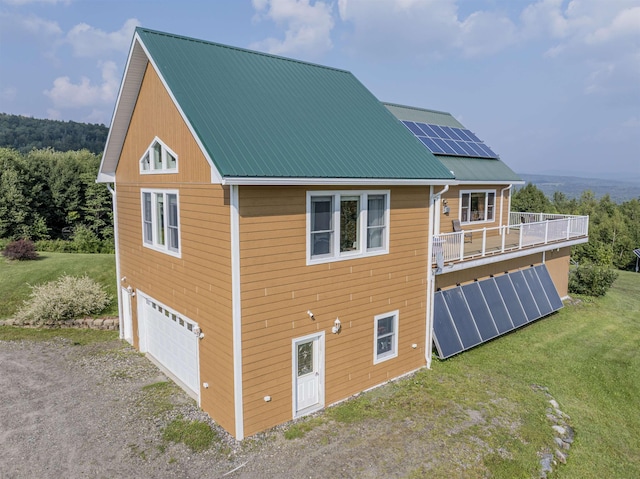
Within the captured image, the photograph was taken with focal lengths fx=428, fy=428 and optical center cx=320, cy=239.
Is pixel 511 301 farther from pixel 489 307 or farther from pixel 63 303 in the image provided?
pixel 63 303

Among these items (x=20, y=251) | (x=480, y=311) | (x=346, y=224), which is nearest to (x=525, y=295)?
(x=480, y=311)

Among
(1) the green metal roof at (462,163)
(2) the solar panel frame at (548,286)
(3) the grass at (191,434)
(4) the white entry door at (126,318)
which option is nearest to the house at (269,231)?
(3) the grass at (191,434)

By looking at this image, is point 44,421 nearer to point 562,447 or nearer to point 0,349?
point 0,349

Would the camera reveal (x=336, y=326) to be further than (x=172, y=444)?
Yes

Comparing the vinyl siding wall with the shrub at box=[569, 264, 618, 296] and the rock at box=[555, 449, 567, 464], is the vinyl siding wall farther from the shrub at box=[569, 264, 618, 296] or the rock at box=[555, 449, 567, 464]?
the shrub at box=[569, 264, 618, 296]

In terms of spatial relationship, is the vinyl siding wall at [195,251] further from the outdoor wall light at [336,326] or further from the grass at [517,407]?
the outdoor wall light at [336,326]

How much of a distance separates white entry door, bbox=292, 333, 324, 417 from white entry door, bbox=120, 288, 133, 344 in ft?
22.9

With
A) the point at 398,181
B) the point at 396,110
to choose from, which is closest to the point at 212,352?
the point at 398,181

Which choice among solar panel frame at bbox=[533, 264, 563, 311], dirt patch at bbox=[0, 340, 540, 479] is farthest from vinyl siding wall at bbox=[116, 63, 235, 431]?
solar panel frame at bbox=[533, 264, 563, 311]

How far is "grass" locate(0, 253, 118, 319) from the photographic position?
17.2m

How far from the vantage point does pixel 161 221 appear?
35.6 feet

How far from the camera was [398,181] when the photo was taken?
10.0m

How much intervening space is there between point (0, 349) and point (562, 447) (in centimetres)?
1547

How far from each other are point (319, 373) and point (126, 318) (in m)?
7.68
